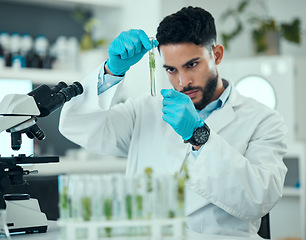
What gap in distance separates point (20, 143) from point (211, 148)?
572 mm

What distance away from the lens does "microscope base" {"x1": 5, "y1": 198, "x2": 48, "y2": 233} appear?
4.76 feet

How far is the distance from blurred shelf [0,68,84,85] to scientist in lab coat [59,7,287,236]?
55.4 inches

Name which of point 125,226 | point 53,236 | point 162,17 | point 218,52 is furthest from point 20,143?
point 162,17

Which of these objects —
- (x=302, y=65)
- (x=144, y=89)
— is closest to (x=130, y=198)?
(x=144, y=89)

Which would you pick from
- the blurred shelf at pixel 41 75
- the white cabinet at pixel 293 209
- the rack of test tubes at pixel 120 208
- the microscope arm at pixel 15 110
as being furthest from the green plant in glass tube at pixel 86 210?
the white cabinet at pixel 293 209

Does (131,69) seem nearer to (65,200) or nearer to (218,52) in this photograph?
(218,52)

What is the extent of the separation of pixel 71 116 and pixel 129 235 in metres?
0.96

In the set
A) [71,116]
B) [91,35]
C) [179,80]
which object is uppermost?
[91,35]

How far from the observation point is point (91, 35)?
12.9 feet

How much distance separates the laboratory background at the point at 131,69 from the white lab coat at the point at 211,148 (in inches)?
52.9

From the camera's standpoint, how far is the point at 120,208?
1.01 m

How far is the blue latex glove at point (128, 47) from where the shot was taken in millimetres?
1658

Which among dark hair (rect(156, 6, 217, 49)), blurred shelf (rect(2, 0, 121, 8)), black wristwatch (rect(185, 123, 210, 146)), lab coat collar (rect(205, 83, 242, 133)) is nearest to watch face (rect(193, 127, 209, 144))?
black wristwatch (rect(185, 123, 210, 146))

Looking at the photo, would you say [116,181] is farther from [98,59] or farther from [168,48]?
[98,59]
